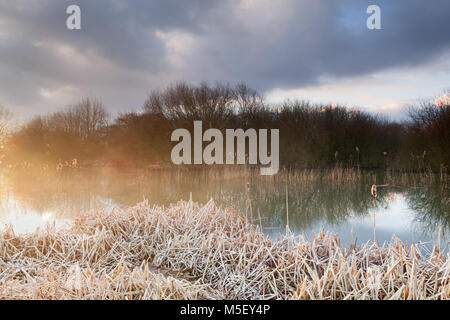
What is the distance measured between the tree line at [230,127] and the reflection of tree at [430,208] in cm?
323

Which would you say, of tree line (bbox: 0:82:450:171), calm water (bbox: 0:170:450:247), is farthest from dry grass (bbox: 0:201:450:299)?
tree line (bbox: 0:82:450:171)

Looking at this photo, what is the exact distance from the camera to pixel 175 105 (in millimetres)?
15109

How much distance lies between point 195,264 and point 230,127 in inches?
465

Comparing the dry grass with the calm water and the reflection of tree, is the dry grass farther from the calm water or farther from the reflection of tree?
the reflection of tree

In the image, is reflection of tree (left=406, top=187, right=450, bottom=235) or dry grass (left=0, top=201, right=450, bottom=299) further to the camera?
reflection of tree (left=406, top=187, right=450, bottom=235)

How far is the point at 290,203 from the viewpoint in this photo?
26.4 ft

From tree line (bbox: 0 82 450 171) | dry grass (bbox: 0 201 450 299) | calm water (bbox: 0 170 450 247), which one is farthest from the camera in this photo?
tree line (bbox: 0 82 450 171)

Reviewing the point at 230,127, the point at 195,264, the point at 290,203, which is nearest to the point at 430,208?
the point at 290,203

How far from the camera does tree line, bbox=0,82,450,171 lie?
44.4ft

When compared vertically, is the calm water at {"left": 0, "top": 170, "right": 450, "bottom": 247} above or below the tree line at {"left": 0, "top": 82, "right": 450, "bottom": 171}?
below

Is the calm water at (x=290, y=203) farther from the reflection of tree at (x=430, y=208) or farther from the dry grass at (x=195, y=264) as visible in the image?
the dry grass at (x=195, y=264)

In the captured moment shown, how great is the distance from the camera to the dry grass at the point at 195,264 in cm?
208
